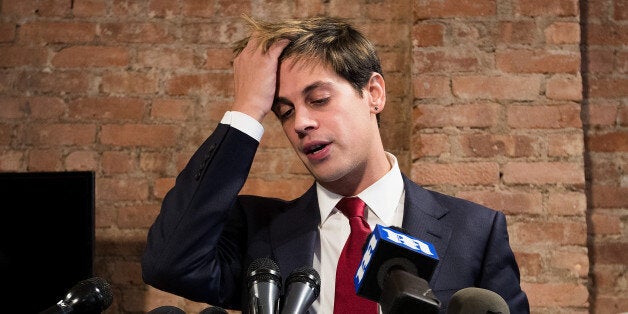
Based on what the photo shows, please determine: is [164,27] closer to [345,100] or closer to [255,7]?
[255,7]

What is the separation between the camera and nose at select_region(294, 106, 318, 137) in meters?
1.34

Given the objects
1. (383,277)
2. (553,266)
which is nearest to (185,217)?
(383,277)

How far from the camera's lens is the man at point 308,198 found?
1287 millimetres

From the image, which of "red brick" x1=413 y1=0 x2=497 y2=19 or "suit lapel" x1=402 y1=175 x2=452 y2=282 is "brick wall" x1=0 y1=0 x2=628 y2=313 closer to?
"red brick" x1=413 y1=0 x2=497 y2=19

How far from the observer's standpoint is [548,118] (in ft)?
6.10

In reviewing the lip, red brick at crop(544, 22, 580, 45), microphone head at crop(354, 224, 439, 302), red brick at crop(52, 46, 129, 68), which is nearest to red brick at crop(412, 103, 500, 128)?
red brick at crop(544, 22, 580, 45)

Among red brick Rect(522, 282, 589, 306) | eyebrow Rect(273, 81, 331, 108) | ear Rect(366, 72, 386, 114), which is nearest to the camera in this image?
eyebrow Rect(273, 81, 331, 108)

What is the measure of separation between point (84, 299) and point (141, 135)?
1.33 metres

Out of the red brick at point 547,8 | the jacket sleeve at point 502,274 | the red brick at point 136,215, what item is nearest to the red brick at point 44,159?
the red brick at point 136,215

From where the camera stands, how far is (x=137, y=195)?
2.10 metres

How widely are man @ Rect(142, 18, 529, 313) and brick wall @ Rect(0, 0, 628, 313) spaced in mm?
422

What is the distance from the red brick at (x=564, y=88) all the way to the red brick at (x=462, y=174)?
27 cm

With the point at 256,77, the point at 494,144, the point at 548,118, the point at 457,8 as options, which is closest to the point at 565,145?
the point at 548,118

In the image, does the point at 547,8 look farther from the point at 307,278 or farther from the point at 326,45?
the point at 307,278
